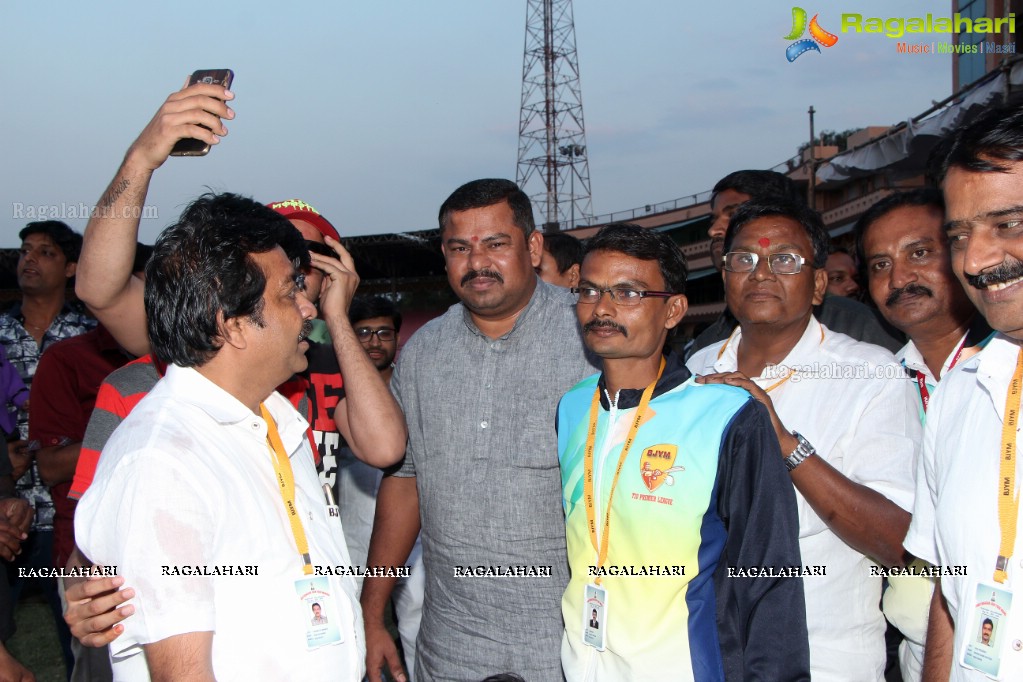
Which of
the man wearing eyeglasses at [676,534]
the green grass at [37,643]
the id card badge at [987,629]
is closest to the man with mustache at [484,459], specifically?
the man wearing eyeglasses at [676,534]

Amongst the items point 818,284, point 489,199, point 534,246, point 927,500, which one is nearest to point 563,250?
point 534,246

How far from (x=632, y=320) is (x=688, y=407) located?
1.15 ft

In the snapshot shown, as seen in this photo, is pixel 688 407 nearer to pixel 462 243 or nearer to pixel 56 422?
pixel 462 243

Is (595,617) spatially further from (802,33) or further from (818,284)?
(802,33)

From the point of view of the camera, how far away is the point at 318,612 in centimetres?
195

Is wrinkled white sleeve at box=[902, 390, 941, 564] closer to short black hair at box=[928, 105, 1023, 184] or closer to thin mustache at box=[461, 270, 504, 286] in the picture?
short black hair at box=[928, 105, 1023, 184]

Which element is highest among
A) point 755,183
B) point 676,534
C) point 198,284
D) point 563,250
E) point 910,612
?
point 563,250

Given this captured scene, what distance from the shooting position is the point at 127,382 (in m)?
2.66

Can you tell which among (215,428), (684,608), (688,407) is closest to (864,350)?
(688,407)

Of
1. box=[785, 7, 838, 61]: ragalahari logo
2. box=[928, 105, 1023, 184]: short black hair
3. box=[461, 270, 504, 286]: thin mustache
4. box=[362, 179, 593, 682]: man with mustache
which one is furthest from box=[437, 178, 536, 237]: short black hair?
box=[785, 7, 838, 61]: ragalahari logo

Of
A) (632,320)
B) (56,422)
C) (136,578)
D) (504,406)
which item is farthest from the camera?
(56,422)

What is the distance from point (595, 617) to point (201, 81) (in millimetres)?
1968

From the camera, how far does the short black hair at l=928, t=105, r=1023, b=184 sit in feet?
5.98

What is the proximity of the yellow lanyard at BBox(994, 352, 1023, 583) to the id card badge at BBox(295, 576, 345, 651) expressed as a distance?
158cm
